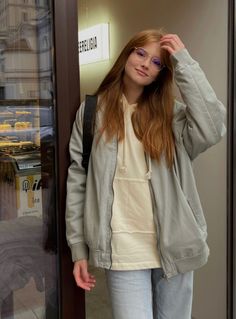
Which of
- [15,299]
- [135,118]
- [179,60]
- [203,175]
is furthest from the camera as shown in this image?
[203,175]

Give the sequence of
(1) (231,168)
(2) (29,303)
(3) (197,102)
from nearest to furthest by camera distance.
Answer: (3) (197,102) → (2) (29,303) → (1) (231,168)

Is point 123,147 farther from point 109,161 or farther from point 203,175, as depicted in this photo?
point 203,175

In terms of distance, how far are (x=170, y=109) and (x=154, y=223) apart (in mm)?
362

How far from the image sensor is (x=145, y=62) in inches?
52.3

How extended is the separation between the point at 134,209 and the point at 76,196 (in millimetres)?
196

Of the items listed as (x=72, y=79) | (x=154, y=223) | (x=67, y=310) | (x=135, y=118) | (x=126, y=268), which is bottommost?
(x=67, y=310)

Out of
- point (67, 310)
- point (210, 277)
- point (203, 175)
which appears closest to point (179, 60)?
point (67, 310)

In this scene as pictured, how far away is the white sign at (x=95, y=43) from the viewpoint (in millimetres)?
3283

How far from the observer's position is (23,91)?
142 centimetres

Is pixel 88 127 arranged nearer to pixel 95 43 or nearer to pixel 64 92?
pixel 64 92

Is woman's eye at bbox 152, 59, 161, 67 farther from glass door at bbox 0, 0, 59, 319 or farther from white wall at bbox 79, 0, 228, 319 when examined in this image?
white wall at bbox 79, 0, 228, 319

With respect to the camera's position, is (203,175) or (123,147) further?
(203,175)

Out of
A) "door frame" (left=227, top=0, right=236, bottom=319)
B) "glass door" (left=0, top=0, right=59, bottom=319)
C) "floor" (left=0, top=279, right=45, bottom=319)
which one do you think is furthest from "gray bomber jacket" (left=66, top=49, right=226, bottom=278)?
"door frame" (left=227, top=0, right=236, bottom=319)

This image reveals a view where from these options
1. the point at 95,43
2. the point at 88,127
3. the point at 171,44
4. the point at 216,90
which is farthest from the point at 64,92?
the point at 95,43
